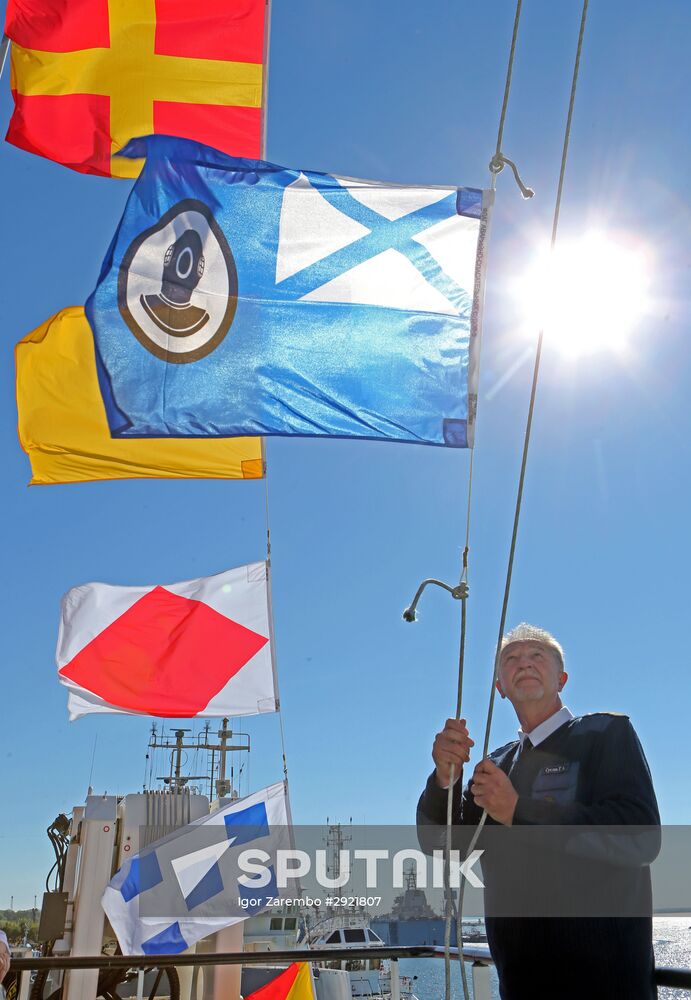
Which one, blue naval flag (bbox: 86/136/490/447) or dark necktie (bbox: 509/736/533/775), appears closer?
dark necktie (bbox: 509/736/533/775)

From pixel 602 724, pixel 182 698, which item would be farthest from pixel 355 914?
pixel 602 724

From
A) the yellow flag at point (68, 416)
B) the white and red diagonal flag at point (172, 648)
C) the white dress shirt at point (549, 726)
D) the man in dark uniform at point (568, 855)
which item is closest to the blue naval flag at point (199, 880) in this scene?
the white and red diagonal flag at point (172, 648)

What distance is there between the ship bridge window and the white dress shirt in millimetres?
28939

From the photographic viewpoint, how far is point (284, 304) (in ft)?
13.8

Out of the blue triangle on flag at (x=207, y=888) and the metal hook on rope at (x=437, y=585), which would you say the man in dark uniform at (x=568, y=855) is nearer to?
the metal hook on rope at (x=437, y=585)

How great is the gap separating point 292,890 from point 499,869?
427 centimetres

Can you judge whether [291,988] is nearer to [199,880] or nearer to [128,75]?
[199,880]

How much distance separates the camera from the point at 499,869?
2.09 meters

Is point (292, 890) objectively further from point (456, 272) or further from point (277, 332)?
point (456, 272)

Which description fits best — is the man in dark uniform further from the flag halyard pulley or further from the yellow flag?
the yellow flag

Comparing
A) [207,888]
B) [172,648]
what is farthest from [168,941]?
[172,648]

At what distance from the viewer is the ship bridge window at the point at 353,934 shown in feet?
90.9

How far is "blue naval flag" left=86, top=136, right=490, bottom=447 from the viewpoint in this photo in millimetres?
3988

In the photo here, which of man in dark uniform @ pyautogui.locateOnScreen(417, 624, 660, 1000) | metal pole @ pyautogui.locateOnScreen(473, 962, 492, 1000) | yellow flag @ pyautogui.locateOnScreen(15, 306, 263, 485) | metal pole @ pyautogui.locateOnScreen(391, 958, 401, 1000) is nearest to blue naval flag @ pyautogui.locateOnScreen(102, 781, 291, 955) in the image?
metal pole @ pyautogui.locateOnScreen(391, 958, 401, 1000)
